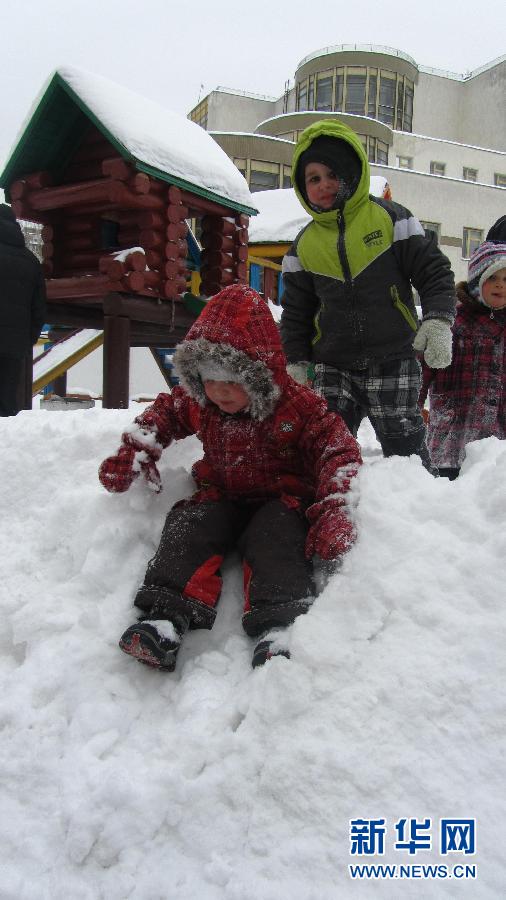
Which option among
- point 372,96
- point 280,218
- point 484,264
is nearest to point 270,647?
point 484,264

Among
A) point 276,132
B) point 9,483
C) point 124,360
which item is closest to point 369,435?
point 124,360

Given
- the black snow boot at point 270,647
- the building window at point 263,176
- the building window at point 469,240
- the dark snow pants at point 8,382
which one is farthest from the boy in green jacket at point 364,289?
the building window at point 469,240

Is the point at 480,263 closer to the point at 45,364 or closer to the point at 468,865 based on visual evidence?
the point at 468,865

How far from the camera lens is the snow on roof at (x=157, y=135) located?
17.1ft

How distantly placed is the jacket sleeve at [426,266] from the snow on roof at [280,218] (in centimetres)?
793

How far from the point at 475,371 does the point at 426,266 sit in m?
0.72

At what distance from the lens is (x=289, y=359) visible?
2668 mm

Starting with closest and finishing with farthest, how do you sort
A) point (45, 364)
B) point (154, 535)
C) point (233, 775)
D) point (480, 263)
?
point (233, 775), point (154, 535), point (480, 263), point (45, 364)

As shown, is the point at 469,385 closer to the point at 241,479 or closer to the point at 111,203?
the point at 241,479

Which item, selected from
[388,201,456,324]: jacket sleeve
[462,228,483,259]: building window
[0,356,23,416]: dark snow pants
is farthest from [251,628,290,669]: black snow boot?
[462,228,483,259]: building window

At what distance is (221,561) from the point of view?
192 cm

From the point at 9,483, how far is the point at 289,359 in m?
1.21

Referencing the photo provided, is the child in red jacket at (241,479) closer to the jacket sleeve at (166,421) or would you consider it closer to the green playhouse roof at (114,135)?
the jacket sleeve at (166,421)

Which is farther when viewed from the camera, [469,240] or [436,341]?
[469,240]
